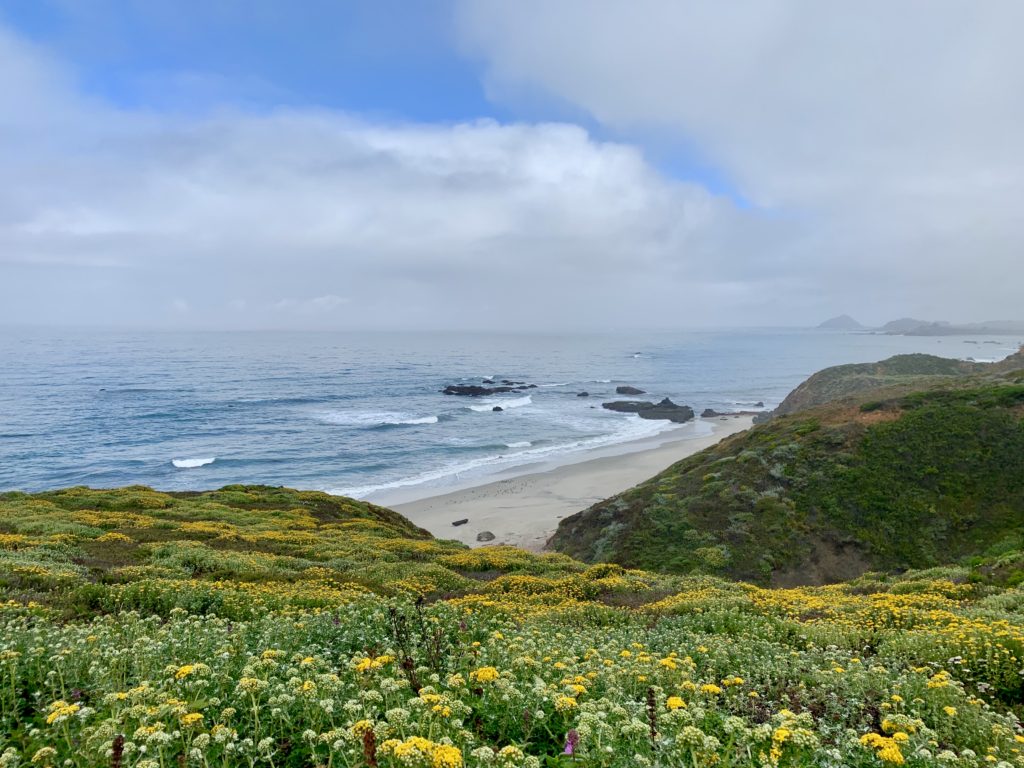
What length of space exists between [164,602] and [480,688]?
25.2 feet

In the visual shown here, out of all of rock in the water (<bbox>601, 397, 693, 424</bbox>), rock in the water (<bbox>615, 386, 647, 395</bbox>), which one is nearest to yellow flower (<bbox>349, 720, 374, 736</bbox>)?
rock in the water (<bbox>601, 397, 693, 424</bbox>)

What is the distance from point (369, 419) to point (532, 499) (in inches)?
1581

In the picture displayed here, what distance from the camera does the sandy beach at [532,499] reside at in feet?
122

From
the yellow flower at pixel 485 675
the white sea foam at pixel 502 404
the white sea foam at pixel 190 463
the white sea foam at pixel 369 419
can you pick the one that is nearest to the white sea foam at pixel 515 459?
the white sea foam at pixel 190 463

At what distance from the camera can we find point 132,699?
168 inches

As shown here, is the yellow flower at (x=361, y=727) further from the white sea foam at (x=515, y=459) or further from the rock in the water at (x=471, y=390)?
the rock in the water at (x=471, y=390)

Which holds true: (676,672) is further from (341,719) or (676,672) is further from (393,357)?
(393,357)

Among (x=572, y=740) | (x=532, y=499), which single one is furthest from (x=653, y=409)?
(x=572, y=740)

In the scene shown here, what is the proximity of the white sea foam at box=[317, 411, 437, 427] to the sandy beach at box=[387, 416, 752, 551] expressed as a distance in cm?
2893

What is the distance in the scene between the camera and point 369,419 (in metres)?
77.7

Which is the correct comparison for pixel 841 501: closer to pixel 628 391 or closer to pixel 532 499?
pixel 532 499

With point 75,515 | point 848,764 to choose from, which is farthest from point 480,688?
point 75,515

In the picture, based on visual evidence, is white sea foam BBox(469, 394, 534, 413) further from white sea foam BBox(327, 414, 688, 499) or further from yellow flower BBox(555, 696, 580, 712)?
yellow flower BBox(555, 696, 580, 712)

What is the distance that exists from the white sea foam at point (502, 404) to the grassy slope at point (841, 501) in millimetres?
55429
